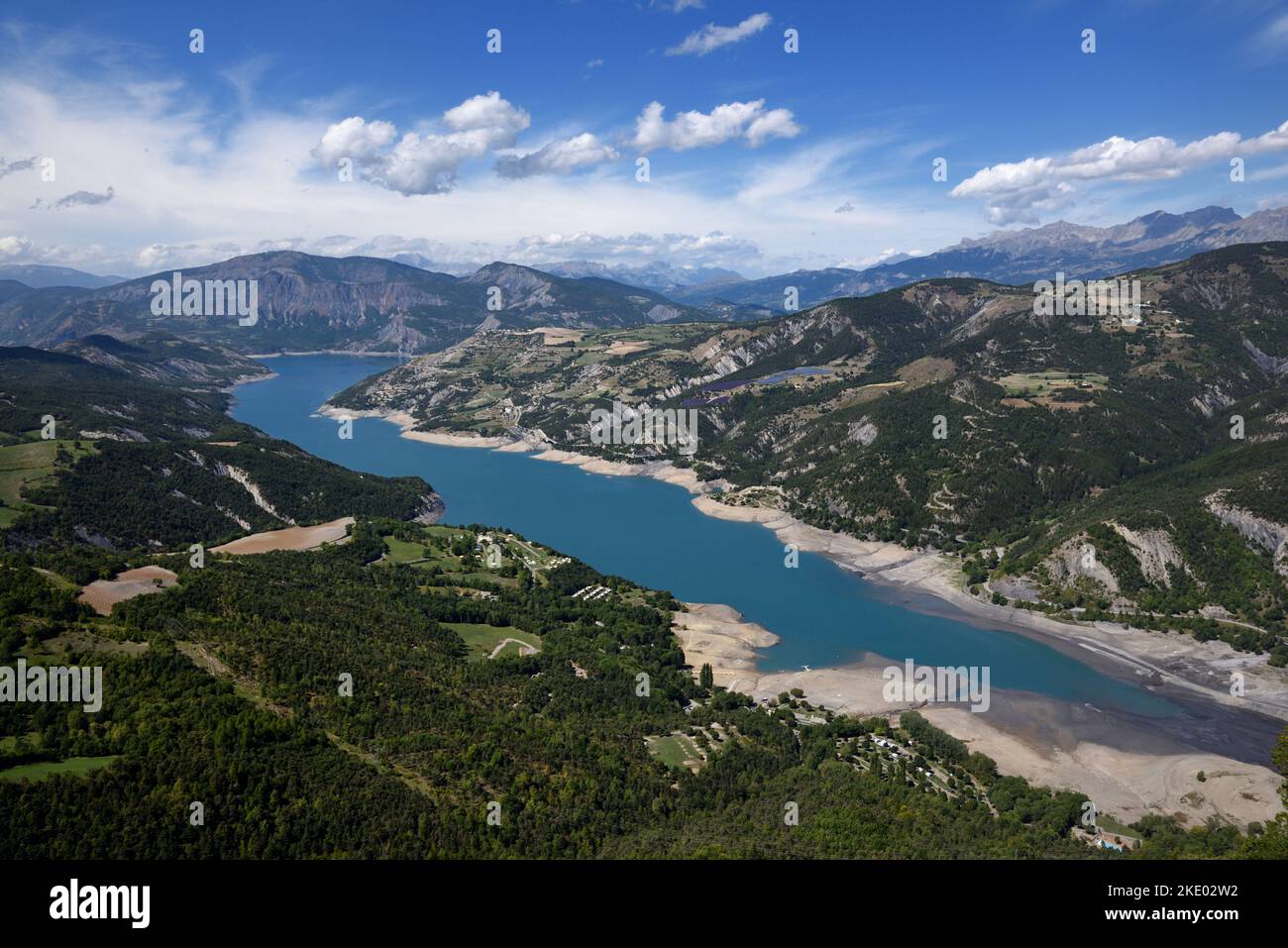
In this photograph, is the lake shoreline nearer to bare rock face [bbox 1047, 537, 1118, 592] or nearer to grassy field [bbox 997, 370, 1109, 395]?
bare rock face [bbox 1047, 537, 1118, 592]

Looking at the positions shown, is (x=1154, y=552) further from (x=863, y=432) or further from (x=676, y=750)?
(x=676, y=750)

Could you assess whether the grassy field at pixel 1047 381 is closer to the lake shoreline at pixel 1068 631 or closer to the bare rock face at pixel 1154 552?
the lake shoreline at pixel 1068 631

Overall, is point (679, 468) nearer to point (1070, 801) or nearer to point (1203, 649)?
point (1203, 649)

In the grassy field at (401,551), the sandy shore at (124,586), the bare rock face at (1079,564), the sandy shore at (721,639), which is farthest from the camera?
the grassy field at (401,551)

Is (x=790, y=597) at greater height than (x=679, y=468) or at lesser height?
lesser

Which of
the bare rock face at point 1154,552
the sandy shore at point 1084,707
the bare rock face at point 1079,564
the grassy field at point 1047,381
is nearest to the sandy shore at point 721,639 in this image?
the sandy shore at point 1084,707

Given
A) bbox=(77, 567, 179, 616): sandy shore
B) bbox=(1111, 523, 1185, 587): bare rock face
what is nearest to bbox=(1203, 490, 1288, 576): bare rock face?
bbox=(1111, 523, 1185, 587): bare rock face

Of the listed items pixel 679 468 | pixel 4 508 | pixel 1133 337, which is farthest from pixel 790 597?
pixel 1133 337
